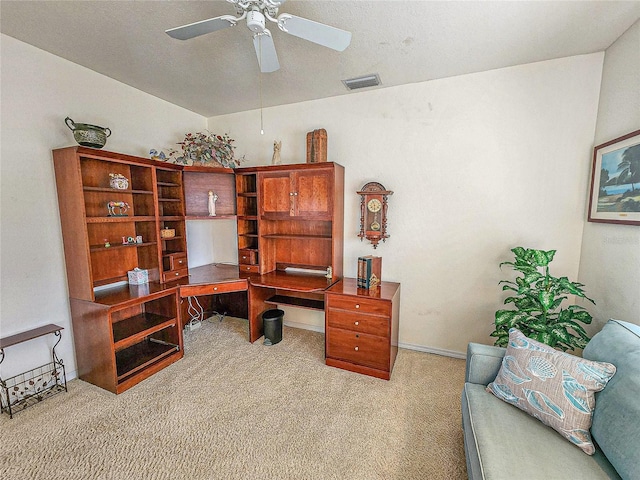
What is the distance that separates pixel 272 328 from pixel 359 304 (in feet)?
3.69

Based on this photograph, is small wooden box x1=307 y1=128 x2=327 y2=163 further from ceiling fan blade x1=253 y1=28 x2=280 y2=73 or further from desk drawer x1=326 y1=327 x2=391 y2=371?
desk drawer x1=326 y1=327 x2=391 y2=371

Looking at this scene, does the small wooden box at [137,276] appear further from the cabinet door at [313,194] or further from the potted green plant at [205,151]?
the cabinet door at [313,194]

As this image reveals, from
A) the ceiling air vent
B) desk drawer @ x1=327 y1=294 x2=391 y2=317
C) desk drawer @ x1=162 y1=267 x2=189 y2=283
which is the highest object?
the ceiling air vent

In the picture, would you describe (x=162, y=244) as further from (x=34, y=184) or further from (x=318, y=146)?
(x=318, y=146)

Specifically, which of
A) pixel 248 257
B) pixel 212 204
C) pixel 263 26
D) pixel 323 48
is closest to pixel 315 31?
pixel 263 26

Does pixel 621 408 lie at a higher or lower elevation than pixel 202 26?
lower

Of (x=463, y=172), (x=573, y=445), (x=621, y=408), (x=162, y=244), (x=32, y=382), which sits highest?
(x=463, y=172)

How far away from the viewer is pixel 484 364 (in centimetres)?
171

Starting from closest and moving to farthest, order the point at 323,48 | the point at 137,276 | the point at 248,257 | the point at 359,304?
the point at 323,48, the point at 359,304, the point at 137,276, the point at 248,257

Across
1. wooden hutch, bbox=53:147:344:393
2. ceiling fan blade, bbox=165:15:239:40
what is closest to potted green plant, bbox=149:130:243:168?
wooden hutch, bbox=53:147:344:393

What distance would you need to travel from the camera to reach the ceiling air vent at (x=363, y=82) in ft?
8.57

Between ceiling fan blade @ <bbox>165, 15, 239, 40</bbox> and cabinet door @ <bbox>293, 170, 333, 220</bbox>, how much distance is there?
1497 mm

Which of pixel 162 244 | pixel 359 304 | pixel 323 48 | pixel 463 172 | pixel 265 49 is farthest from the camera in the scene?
pixel 162 244

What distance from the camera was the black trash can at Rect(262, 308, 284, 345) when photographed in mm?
3094
